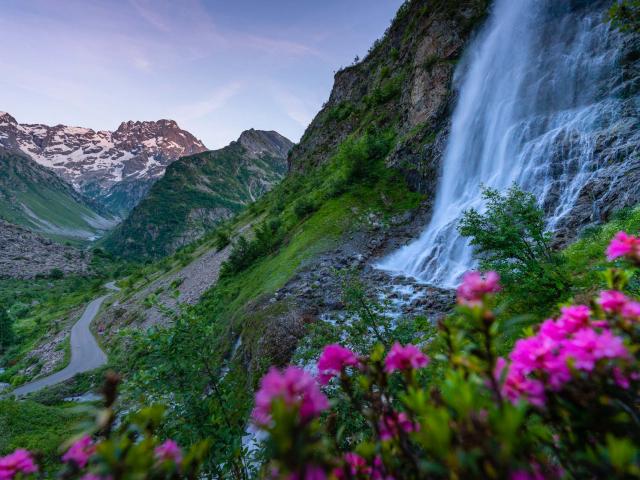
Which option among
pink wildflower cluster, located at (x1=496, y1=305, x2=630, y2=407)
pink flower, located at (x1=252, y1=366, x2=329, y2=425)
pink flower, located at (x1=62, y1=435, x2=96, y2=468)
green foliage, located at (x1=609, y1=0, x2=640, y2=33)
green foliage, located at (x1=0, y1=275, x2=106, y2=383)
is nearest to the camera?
pink flower, located at (x1=252, y1=366, x2=329, y2=425)

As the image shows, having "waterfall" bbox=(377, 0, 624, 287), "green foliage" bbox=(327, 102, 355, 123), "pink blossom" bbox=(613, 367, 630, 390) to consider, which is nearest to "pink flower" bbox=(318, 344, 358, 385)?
"pink blossom" bbox=(613, 367, 630, 390)

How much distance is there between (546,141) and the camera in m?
17.0

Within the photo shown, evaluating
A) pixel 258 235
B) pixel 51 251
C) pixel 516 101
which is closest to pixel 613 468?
pixel 516 101

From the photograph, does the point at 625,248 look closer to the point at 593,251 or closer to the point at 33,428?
the point at 593,251

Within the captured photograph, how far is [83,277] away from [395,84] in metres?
119

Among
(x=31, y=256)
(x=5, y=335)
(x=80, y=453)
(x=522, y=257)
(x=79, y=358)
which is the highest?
(x=522, y=257)

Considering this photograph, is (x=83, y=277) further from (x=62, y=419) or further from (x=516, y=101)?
(x=516, y=101)

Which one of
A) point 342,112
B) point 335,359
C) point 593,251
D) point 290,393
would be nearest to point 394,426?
point 335,359

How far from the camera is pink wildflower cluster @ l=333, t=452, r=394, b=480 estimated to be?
73.3 inches

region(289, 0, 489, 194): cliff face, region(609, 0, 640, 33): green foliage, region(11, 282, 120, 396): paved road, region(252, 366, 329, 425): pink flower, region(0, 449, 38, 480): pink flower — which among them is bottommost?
region(11, 282, 120, 396): paved road

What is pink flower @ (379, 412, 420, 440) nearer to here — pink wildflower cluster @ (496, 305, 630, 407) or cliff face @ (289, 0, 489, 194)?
pink wildflower cluster @ (496, 305, 630, 407)

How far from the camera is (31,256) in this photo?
11700cm

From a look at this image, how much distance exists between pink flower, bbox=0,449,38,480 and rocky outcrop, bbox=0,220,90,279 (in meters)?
140

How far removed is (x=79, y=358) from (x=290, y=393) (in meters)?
51.4
